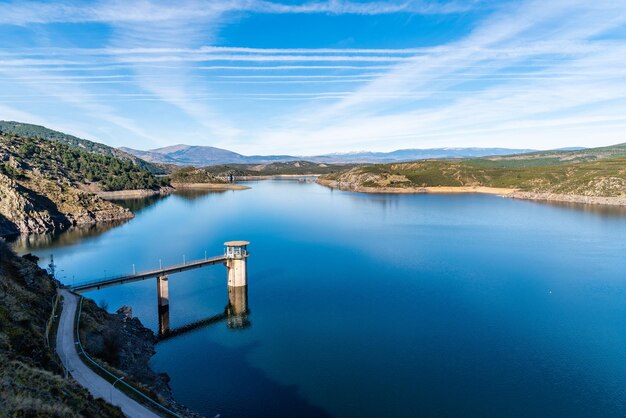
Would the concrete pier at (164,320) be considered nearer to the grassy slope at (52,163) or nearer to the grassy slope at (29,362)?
the grassy slope at (29,362)

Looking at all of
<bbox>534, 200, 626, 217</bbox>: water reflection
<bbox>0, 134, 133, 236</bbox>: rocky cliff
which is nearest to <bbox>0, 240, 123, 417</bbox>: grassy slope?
<bbox>0, 134, 133, 236</bbox>: rocky cliff

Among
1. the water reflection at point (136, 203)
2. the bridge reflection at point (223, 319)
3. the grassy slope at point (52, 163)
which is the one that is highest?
the grassy slope at point (52, 163)

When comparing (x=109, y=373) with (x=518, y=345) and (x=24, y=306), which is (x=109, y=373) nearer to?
(x=24, y=306)

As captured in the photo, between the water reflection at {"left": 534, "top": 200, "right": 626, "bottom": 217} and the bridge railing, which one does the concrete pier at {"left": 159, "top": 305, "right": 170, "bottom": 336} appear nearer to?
the bridge railing

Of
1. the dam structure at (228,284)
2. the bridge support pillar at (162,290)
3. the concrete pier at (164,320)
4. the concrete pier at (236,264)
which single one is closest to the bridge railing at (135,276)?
the dam structure at (228,284)

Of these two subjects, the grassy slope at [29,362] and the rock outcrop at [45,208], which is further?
the rock outcrop at [45,208]

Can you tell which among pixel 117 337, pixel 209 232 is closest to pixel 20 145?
pixel 209 232
